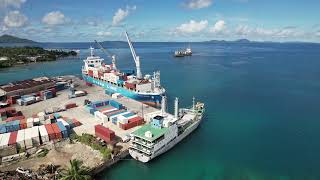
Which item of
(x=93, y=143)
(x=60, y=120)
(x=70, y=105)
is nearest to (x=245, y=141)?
(x=93, y=143)

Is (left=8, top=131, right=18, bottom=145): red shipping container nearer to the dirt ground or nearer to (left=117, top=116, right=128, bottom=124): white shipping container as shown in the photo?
the dirt ground

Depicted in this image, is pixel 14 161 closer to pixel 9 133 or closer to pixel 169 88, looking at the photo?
pixel 9 133

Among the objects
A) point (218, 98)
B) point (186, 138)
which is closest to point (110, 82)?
point (218, 98)

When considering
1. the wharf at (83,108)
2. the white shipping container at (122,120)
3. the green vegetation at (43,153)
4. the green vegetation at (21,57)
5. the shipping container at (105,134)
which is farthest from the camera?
the green vegetation at (21,57)

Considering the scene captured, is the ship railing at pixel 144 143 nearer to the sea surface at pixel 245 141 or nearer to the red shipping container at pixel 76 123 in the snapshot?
the sea surface at pixel 245 141

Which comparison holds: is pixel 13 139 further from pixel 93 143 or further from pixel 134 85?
pixel 134 85

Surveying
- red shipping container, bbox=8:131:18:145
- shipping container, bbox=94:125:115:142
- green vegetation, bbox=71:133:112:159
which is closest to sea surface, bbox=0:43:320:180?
green vegetation, bbox=71:133:112:159

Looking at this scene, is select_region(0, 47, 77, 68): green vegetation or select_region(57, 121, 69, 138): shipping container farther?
select_region(0, 47, 77, 68): green vegetation

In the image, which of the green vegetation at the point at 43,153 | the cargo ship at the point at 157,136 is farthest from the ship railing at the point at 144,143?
the green vegetation at the point at 43,153
